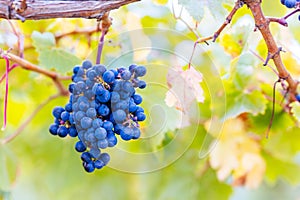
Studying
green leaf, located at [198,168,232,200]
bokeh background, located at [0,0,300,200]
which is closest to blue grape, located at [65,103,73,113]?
bokeh background, located at [0,0,300,200]

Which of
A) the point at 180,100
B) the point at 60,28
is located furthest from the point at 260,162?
the point at 60,28

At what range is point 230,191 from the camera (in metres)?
1.61

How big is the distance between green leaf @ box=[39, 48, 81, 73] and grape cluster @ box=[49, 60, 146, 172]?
291 millimetres

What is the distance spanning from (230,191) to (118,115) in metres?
0.84

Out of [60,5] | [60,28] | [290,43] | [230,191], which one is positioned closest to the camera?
[60,5]

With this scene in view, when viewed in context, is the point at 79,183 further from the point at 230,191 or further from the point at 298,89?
the point at 298,89

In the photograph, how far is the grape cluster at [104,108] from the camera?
0.86 metres

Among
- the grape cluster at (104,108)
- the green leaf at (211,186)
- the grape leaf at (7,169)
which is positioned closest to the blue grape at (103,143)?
the grape cluster at (104,108)

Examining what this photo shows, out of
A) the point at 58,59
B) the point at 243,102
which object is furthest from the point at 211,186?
the point at 58,59

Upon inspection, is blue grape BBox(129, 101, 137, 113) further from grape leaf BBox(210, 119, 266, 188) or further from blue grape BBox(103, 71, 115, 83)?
grape leaf BBox(210, 119, 266, 188)

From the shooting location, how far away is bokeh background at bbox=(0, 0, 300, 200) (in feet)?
3.61

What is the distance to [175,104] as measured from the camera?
3.47ft

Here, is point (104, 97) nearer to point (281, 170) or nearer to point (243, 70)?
point (243, 70)

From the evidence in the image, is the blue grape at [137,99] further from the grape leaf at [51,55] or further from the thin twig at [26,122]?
the thin twig at [26,122]
